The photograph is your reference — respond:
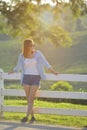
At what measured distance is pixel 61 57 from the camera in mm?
94812

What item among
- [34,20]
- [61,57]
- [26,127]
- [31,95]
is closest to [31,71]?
[31,95]

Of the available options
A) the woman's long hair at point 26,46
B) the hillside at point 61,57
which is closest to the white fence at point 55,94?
the woman's long hair at point 26,46

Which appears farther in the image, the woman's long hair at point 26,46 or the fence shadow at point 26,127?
the woman's long hair at point 26,46

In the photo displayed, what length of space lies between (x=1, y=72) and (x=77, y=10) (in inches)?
323

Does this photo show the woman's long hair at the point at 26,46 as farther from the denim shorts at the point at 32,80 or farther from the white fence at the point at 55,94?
the white fence at the point at 55,94

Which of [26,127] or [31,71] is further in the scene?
[31,71]

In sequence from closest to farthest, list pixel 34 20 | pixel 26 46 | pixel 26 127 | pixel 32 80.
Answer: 1. pixel 26 127
2. pixel 26 46
3. pixel 32 80
4. pixel 34 20

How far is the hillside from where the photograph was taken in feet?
287

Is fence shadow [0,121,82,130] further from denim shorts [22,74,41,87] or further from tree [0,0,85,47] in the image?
tree [0,0,85,47]

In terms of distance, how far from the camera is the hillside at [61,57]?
87.5 metres

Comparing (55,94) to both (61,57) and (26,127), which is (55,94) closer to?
(26,127)

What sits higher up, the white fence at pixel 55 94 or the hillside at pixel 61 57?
the white fence at pixel 55 94

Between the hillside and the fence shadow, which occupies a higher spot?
the fence shadow

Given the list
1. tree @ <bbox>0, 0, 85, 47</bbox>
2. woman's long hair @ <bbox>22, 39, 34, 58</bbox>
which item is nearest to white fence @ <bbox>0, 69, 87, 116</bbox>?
woman's long hair @ <bbox>22, 39, 34, 58</bbox>
